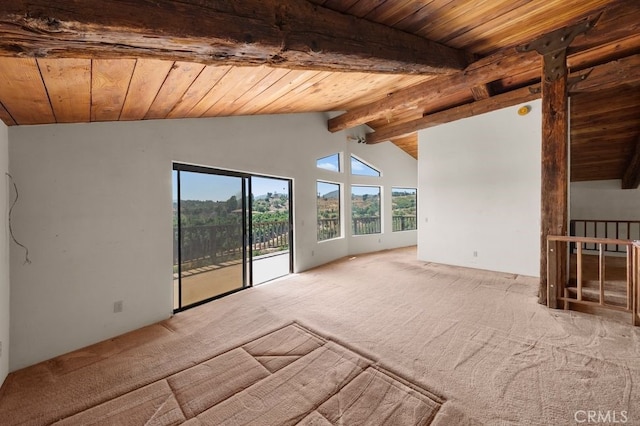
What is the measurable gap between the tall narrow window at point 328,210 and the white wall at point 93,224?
8.89 ft

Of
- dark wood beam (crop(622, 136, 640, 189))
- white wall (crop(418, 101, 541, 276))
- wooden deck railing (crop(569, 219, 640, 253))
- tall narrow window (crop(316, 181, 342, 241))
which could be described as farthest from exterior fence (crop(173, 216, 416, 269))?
dark wood beam (crop(622, 136, 640, 189))

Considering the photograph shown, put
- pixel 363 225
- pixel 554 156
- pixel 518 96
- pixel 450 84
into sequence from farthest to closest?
pixel 363 225, pixel 518 96, pixel 450 84, pixel 554 156

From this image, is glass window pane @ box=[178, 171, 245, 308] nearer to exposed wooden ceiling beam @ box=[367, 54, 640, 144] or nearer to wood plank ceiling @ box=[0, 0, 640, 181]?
wood plank ceiling @ box=[0, 0, 640, 181]

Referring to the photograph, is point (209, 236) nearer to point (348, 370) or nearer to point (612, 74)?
point (348, 370)

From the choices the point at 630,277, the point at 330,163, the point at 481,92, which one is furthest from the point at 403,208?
the point at 630,277

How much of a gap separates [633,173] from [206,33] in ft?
28.4

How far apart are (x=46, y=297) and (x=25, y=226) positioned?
0.61m

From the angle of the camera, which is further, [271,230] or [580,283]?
[271,230]

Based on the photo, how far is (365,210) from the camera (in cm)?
735

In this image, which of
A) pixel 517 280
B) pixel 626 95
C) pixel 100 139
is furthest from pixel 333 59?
pixel 626 95

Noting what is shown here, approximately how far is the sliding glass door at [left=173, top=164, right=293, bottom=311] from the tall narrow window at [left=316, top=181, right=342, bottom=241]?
1.53 meters

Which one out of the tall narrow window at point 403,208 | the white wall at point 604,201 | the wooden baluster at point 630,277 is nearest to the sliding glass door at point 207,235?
the wooden baluster at point 630,277

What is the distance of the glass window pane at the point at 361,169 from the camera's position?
6856 mm

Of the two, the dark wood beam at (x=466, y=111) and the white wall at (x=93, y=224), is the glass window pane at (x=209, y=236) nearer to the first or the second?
the white wall at (x=93, y=224)
